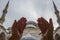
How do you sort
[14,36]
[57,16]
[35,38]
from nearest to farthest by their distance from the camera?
[14,36], [57,16], [35,38]

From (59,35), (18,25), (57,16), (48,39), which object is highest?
(57,16)

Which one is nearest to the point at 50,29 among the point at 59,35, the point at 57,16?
the point at 59,35

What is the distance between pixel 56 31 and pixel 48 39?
1393 centimetres

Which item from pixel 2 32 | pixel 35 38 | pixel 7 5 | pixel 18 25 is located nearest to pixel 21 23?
pixel 18 25

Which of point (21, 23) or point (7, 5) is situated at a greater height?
point (7, 5)

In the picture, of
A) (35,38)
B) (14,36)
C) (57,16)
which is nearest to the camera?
(14,36)

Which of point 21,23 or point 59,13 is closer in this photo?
point 21,23

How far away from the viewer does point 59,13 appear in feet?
130

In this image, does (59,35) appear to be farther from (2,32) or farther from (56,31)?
(2,32)

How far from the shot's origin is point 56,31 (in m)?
35.9

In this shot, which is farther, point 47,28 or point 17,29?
point 47,28

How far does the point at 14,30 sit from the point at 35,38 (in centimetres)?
2539

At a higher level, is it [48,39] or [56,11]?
[56,11]

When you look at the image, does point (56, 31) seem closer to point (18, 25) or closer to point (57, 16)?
point (57, 16)
